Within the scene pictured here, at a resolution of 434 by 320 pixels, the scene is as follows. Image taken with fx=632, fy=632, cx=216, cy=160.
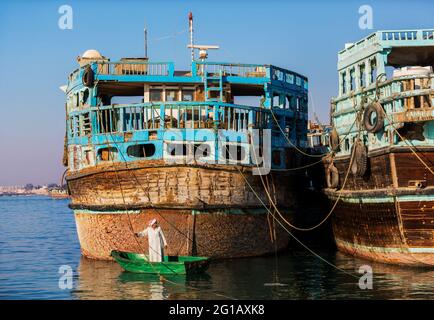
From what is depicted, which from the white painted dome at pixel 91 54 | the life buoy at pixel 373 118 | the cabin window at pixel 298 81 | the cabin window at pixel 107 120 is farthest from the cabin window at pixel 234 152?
the white painted dome at pixel 91 54

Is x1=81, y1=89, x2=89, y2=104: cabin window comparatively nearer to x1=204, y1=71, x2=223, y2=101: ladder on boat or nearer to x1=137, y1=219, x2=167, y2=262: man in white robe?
x1=204, y1=71, x2=223, y2=101: ladder on boat

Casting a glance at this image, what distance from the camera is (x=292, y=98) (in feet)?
83.8

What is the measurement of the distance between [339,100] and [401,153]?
555 cm

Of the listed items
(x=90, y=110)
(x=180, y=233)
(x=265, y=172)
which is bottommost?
(x=180, y=233)

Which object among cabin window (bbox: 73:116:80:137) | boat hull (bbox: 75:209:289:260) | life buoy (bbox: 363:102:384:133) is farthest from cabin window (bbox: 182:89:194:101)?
life buoy (bbox: 363:102:384:133)

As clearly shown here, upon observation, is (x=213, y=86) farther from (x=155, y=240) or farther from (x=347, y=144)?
(x=155, y=240)

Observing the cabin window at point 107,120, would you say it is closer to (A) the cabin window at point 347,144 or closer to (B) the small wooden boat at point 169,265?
(B) the small wooden boat at point 169,265

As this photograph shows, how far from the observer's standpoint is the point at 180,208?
19703 millimetres

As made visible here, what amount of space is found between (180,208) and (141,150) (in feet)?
9.83

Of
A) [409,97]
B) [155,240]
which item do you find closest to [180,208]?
[155,240]

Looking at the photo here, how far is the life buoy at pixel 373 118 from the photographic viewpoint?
18.8 meters
